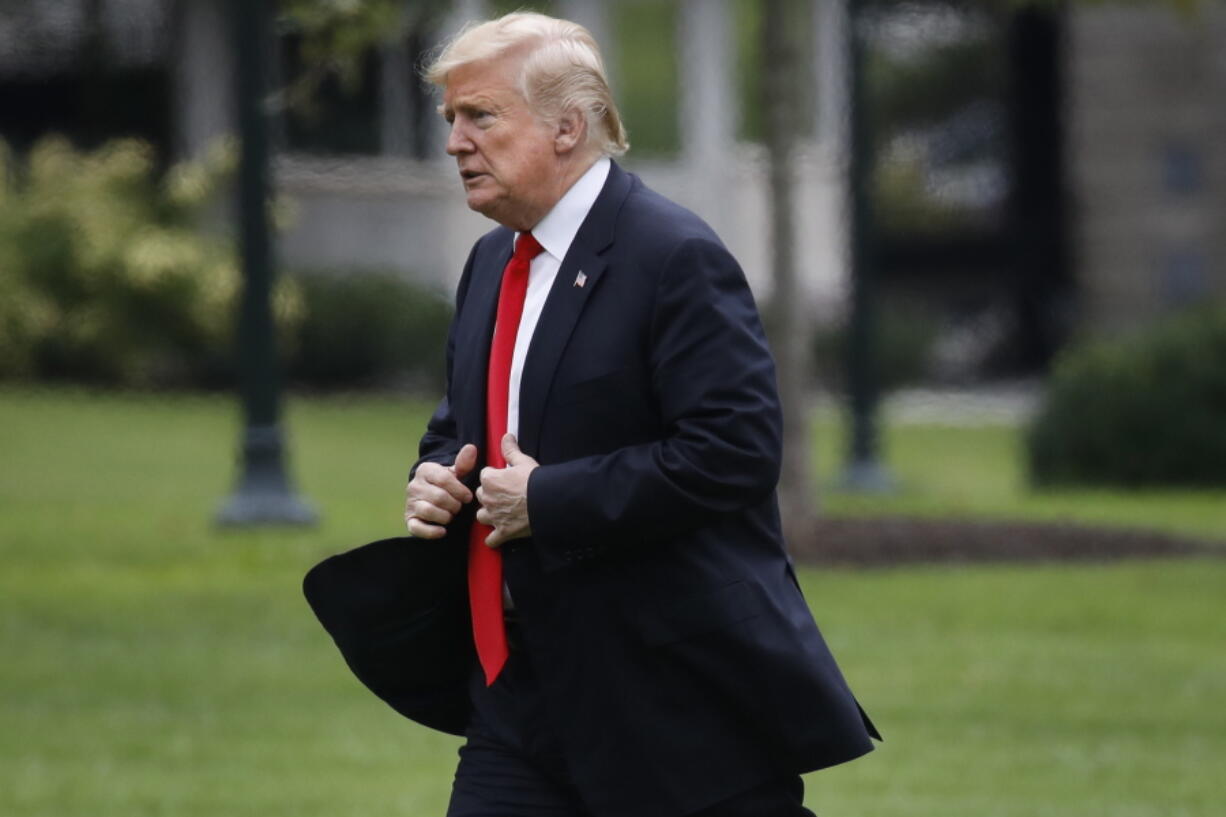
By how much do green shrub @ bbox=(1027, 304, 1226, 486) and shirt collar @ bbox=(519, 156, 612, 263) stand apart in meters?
12.4

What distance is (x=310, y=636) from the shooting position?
386 inches

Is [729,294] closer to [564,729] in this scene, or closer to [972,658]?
[564,729]

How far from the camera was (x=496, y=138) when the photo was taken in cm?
371

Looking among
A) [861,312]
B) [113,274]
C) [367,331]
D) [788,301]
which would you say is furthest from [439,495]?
[367,331]

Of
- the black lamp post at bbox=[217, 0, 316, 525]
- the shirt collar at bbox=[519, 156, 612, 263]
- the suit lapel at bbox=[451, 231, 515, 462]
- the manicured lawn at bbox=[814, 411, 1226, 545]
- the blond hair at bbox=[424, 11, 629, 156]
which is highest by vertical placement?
the blond hair at bbox=[424, 11, 629, 156]

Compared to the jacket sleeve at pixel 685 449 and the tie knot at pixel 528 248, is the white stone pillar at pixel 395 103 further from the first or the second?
the jacket sleeve at pixel 685 449

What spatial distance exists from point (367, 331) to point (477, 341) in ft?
58.8

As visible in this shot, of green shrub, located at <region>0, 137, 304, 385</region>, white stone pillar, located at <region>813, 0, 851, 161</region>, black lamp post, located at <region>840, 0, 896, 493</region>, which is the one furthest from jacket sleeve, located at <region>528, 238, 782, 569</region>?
white stone pillar, located at <region>813, 0, 851, 161</region>

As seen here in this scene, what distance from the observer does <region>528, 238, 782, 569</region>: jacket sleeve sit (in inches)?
139

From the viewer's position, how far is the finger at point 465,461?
3773 mm

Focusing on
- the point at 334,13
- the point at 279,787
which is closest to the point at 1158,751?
the point at 279,787

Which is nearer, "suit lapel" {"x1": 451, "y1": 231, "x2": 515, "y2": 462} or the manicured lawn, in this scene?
"suit lapel" {"x1": 451, "y1": 231, "x2": 515, "y2": 462}

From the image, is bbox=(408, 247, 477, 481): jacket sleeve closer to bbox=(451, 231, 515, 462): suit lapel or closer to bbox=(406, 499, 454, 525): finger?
bbox=(451, 231, 515, 462): suit lapel

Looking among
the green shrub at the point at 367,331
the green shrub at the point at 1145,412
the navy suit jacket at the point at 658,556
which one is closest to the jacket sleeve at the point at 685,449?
the navy suit jacket at the point at 658,556
